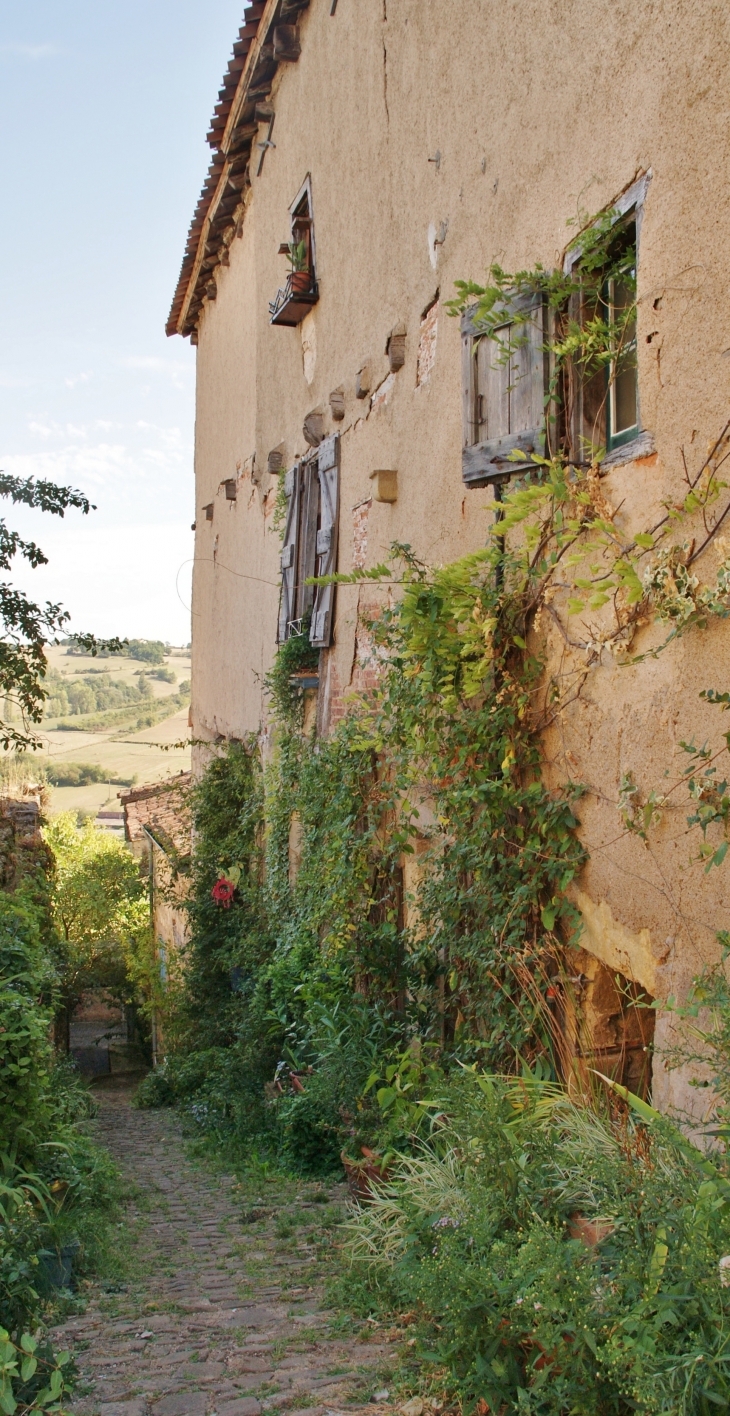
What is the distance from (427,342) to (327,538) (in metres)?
2.06

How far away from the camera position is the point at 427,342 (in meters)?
5.64

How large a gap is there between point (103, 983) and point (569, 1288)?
57.2 ft

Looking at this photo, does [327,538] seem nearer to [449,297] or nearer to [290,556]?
[290,556]

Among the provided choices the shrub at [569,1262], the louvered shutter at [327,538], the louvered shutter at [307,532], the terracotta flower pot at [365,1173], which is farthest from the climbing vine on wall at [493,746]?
the louvered shutter at [307,532]

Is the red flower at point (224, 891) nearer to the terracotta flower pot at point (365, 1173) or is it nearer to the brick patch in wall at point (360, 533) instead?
the brick patch in wall at point (360, 533)

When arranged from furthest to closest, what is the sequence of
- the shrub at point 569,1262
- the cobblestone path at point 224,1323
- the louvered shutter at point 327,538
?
the louvered shutter at point 327,538 < the cobblestone path at point 224,1323 < the shrub at point 569,1262

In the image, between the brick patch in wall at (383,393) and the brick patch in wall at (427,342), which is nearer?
the brick patch in wall at (427,342)

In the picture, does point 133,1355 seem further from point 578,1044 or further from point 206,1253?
point 578,1044

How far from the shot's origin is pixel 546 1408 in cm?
257

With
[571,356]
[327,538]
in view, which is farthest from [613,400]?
[327,538]

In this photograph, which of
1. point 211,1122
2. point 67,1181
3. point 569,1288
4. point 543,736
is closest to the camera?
point 569,1288

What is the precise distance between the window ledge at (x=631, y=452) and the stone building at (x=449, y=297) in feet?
0.04

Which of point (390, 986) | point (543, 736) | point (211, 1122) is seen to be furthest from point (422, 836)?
point (211, 1122)

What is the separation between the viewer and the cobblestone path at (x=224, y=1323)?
302 centimetres
